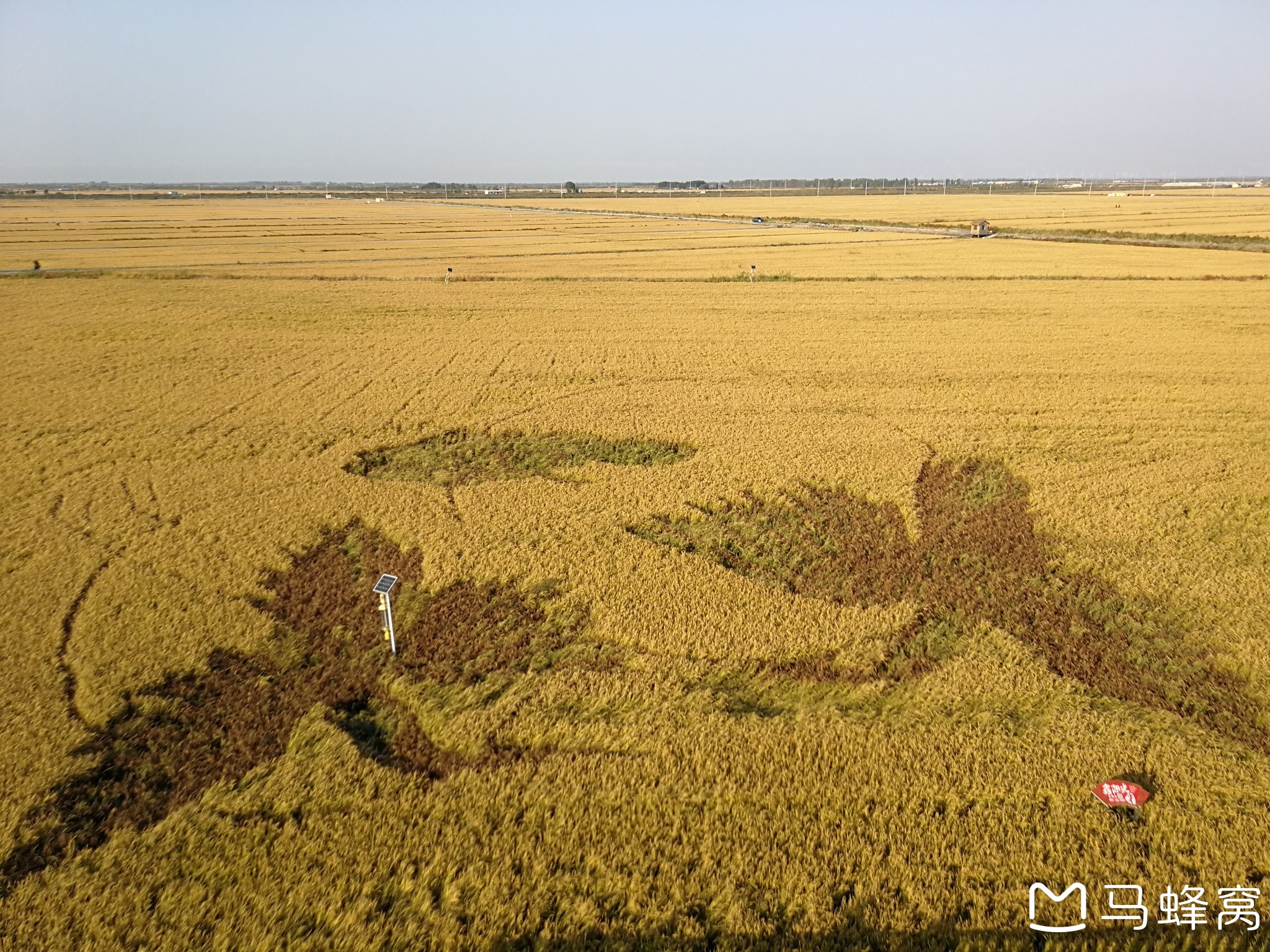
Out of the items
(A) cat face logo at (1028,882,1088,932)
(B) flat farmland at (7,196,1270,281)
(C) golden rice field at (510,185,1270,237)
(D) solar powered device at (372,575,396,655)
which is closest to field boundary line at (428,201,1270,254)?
(B) flat farmland at (7,196,1270,281)

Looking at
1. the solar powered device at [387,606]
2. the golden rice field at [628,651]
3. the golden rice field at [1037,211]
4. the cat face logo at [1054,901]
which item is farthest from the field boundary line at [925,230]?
the solar powered device at [387,606]

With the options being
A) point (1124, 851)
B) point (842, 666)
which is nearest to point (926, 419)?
point (842, 666)

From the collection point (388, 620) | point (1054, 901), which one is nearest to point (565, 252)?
point (388, 620)

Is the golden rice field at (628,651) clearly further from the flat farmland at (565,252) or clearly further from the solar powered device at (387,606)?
the flat farmland at (565,252)

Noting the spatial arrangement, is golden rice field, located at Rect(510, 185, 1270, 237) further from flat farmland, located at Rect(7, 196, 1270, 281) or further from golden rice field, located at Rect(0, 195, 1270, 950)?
golden rice field, located at Rect(0, 195, 1270, 950)

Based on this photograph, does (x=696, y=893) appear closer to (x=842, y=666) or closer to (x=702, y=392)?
(x=842, y=666)

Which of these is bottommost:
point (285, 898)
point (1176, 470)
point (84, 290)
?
point (285, 898)
